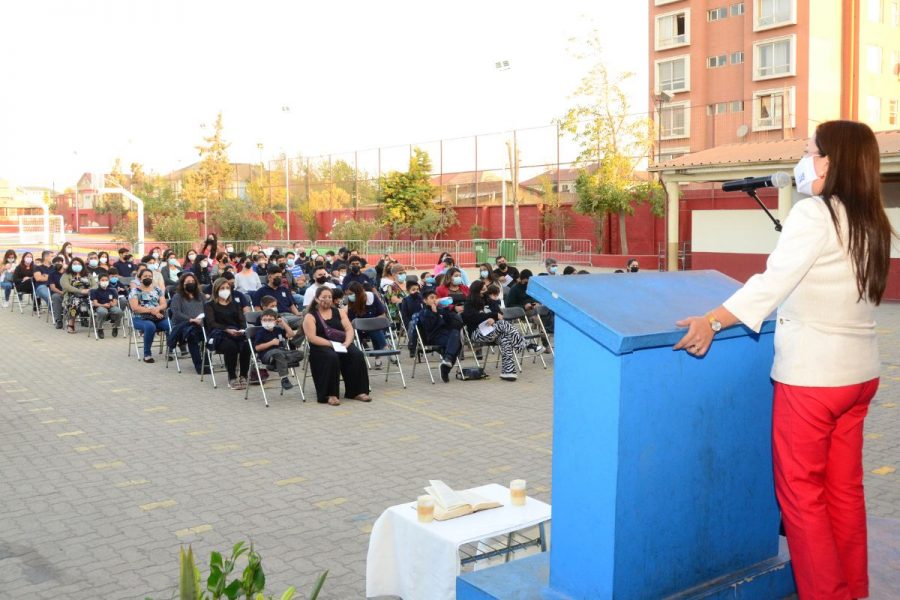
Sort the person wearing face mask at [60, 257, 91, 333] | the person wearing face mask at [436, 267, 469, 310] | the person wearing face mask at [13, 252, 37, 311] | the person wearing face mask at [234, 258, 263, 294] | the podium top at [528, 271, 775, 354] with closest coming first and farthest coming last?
the podium top at [528, 271, 775, 354] → the person wearing face mask at [436, 267, 469, 310] → the person wearing face mask at [234, 258, 263, 294] → the person wearing face mask at [60, 257, 91, 333] → the person wearing face mask at [13, 252, 37, 311]

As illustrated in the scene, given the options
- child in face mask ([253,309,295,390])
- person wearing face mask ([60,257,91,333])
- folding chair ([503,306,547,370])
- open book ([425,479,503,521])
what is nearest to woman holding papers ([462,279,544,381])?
folding chair ([503,306,547,370])

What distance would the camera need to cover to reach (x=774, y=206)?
3033 cm

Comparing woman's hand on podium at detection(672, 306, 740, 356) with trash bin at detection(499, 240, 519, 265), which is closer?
woman's hand on podium at detection(672, 306, 740, 356)

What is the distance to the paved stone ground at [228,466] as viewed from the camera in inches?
207

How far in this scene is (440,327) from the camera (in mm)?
11984

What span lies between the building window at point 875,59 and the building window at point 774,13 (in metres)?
4.76

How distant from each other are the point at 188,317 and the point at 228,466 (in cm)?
540

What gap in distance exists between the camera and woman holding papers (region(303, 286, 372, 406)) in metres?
10.3

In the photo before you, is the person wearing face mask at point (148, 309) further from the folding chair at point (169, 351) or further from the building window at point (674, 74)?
the building window at point (674, 74)

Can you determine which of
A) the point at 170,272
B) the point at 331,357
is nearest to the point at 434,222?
the point at 170,272

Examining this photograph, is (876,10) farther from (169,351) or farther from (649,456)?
(649,456)

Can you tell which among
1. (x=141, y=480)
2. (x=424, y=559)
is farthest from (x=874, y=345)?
(x=141, y=480)

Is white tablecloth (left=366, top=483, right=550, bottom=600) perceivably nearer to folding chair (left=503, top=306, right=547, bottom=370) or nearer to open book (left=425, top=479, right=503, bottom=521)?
open book (left=425, top=479, right=503, bottom=521)

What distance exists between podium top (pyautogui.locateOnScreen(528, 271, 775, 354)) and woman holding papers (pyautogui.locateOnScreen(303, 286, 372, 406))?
23.6ft
